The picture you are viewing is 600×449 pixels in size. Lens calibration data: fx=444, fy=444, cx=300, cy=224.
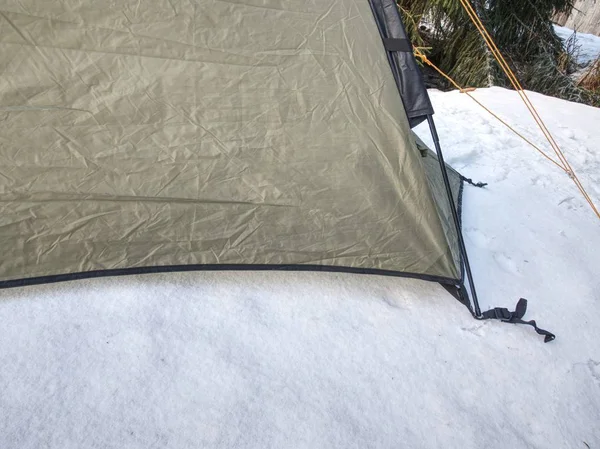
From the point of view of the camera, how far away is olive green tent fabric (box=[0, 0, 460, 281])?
155 cm

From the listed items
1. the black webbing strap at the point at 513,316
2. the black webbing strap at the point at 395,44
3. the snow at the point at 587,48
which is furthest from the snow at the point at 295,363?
the snow at the point at 587,48

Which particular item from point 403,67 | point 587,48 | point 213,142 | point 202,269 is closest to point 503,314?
point 403,67

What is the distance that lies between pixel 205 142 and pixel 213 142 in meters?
0.03

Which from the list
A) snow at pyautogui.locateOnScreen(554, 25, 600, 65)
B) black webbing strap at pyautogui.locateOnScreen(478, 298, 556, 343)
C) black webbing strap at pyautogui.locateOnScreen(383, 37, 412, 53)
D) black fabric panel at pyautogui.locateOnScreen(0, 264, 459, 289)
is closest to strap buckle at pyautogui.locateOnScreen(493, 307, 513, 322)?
black webbing strap at pyautogui.locateOnScreen(478, 298, 556, 343)

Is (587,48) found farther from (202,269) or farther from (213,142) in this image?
(202,269)

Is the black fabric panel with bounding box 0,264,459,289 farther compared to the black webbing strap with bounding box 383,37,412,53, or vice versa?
the black webbing strap with bounding box 383,37,412,53

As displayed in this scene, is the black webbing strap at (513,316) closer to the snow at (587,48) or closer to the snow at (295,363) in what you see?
the snow at (295,363)

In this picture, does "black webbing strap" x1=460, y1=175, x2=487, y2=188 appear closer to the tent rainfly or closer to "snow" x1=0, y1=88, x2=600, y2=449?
"snow" x1=0, y1=88, x2=600, y2=449

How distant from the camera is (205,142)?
1.68m

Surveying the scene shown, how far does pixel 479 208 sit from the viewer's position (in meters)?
2.65

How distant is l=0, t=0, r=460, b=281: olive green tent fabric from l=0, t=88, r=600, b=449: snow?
0.14 meters

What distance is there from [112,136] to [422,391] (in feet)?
4.68

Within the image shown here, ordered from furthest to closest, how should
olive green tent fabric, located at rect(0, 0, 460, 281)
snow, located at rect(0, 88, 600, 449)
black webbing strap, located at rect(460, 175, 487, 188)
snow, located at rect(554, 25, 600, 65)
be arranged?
snow, located at rect(554, 25, 600, 65), black webbing strap, located at rect(460, 175, 487, 188), olive green tent fabric, located at rect(0, 0, 460, 281), snow, located at rect(0, 88, 600, 449)

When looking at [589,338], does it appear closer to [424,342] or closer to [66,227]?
[424,342]
